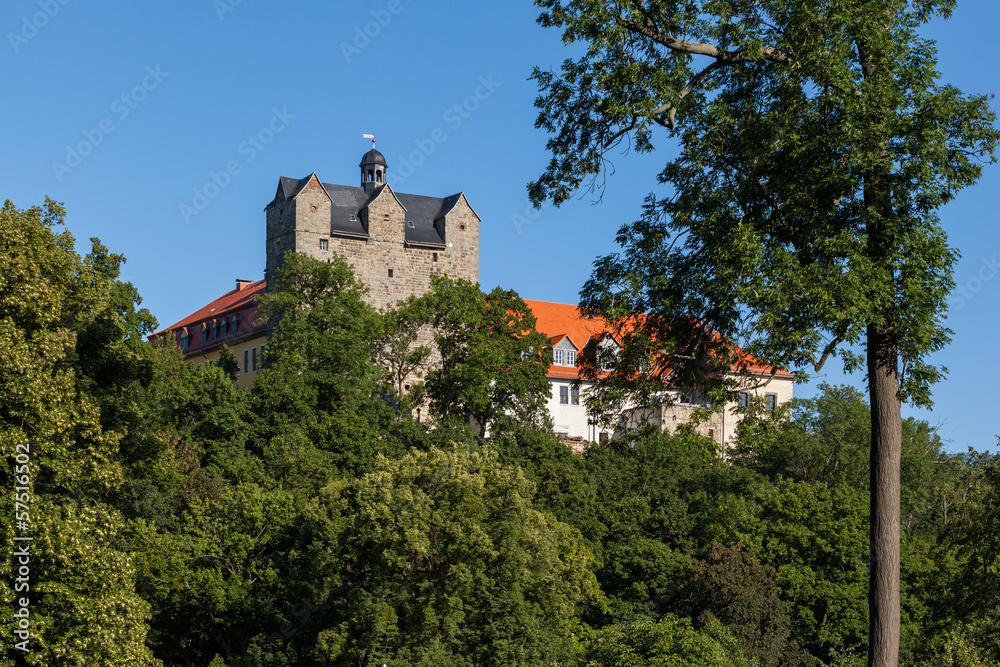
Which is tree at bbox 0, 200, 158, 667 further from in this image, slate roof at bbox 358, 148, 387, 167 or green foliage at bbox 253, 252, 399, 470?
slate roof at bbox 358, 148, 387, 167

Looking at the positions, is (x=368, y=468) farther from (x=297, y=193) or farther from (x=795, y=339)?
(x=795, y=339)

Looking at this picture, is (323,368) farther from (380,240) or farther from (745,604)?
(745,604)

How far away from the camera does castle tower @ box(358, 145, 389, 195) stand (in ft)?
221

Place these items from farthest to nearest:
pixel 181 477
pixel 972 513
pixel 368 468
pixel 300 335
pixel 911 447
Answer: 1. pixel 911 447
2. pixel 300 335
3. pixel 368 468
4. pixel 181 477
5. pixel 972 513

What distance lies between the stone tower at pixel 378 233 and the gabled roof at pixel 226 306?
10.2 metres

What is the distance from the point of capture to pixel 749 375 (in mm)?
12125

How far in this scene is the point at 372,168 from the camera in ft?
222

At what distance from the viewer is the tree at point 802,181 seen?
11.5 m

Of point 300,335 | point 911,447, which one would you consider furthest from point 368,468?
point 911,447

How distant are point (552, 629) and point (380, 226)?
111ft

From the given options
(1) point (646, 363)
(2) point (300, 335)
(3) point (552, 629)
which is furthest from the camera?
(2) point (300, 335)

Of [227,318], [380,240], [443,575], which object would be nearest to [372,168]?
[380,240]

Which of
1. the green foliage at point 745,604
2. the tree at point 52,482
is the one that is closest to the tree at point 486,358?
the green foliage at point 745,604

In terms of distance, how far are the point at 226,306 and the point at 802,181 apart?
2794 inches
